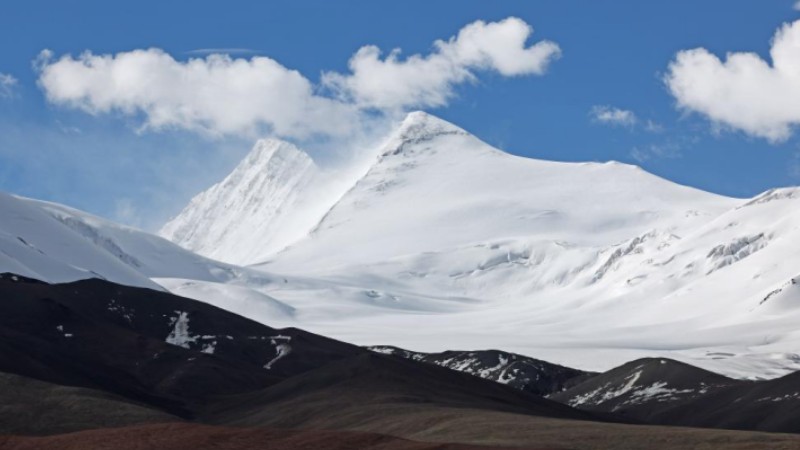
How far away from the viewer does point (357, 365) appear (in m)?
187

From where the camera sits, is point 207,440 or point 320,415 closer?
point 207,440

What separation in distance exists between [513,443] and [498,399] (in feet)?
197

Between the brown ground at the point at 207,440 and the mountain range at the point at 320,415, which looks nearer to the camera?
the brown ground at the point at 207,440

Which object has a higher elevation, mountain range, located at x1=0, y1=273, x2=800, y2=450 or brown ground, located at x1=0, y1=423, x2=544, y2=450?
mountain range, located at x1=0, y1=273, x2=800, y2=450

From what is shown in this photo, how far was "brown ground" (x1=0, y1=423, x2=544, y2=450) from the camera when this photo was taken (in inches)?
3664

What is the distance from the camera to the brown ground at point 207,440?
93.1 meters

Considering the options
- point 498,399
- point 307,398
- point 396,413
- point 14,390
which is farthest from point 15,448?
point 498,399

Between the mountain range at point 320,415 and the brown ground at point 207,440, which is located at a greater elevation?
the mountain range at point 320,415

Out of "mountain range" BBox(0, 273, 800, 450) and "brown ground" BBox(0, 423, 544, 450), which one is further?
"mountain range" BBox(0, 273, 800, 450)

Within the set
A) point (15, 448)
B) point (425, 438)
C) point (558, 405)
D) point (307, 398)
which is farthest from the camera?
point (558, 405)

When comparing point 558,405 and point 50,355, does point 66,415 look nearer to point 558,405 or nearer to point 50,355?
point 50,355

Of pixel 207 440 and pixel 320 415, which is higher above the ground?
pixel 320 415

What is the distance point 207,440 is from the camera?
94.6m

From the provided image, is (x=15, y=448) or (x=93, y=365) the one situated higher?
(x=93, y=365)
